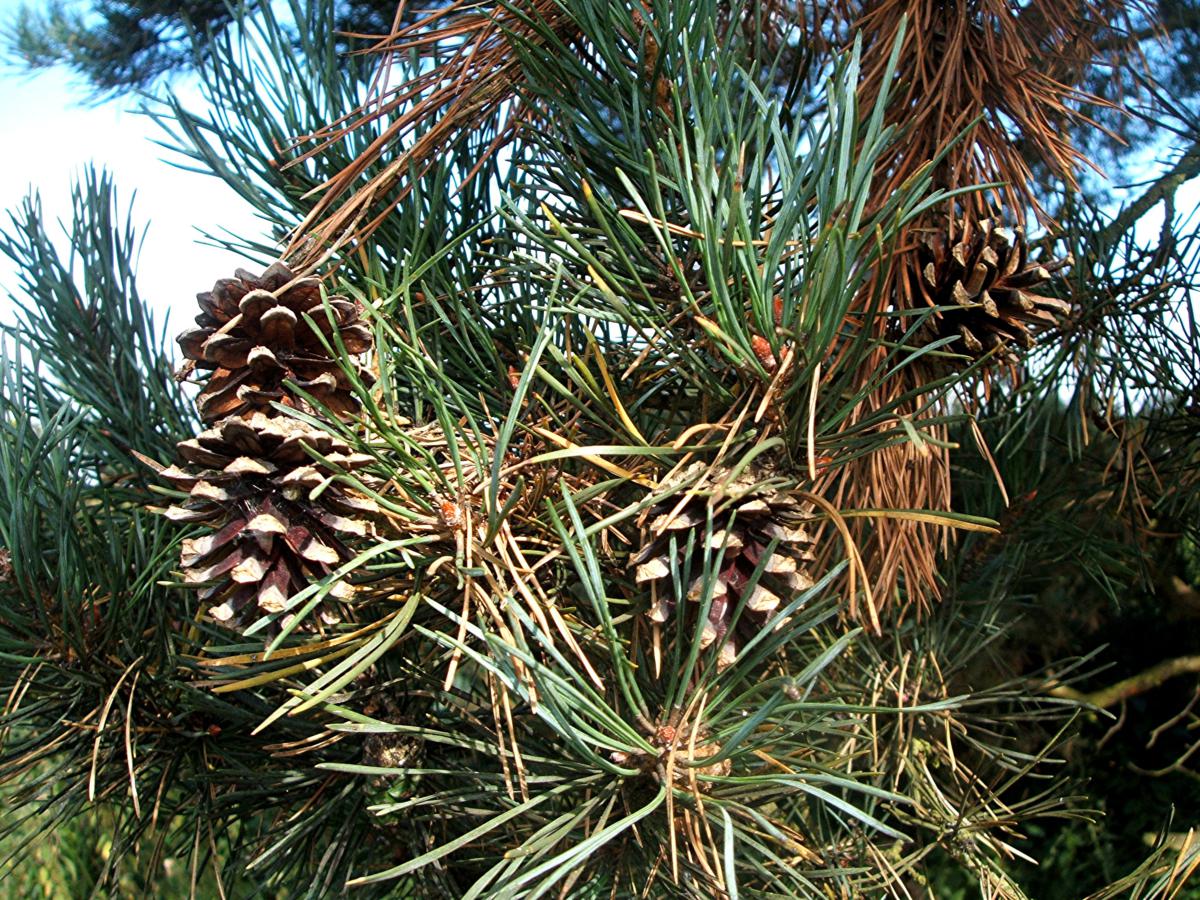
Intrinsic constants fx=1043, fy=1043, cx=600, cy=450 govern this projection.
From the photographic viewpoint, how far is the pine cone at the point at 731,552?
0.37 metres

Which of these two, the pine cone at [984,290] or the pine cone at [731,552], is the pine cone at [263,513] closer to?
the pine cone at [731,552]

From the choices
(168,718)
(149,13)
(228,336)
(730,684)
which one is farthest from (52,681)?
(149,13)

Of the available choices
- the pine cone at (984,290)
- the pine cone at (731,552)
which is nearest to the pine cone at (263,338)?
the pine cone at (731,552)

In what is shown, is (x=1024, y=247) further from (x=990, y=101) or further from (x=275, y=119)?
(x=275, y=119)

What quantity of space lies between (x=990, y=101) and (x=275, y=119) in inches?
15.6

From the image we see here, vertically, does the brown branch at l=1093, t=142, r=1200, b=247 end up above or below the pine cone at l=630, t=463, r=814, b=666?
above

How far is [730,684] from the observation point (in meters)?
0.39

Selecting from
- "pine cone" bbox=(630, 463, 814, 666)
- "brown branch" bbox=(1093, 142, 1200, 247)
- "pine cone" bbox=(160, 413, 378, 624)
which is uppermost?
"brown branch" bbox=(1093, 142, 1200, 247)

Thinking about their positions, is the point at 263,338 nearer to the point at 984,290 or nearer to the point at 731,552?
the point at 731,552

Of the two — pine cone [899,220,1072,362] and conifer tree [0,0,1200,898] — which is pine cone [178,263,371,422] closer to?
conifer tree [0,0,1200,898]

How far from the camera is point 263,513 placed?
0.37 metres

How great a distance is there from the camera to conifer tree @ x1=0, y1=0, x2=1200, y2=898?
1.22ft

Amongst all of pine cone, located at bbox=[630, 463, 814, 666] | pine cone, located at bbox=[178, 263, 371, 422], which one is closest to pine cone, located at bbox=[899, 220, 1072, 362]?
pine cone, located at bbox=[630, 463, 814, 666]

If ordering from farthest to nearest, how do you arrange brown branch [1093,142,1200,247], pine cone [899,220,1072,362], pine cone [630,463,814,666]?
brown branch [1093,142,1200,247], pine cone [899,220,1072,362], pine cone [630,463,814,666]
